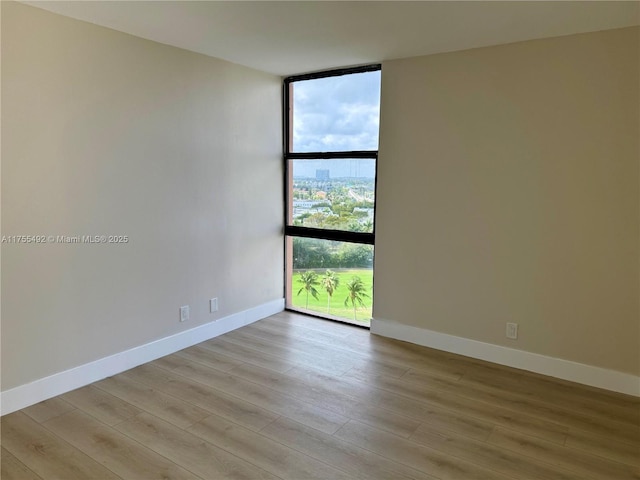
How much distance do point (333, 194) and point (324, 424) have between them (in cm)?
229

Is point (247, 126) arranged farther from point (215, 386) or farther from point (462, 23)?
point (215, 386)

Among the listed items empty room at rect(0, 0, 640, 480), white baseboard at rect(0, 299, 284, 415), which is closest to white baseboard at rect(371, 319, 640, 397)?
empty room at rect(0, 0, 640, 480)

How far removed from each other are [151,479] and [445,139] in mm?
2994

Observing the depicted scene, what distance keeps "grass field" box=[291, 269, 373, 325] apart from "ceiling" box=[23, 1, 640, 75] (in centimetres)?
198

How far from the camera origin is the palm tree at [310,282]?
4457 mm

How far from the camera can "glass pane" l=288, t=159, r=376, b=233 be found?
400cm

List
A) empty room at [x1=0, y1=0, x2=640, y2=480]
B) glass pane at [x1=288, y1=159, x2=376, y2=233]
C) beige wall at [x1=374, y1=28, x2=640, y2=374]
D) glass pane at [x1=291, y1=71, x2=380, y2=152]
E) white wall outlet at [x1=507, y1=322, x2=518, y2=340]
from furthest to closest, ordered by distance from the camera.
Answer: glass pane at [x1=288, y1=159, x2=376, y2=233]
glass pane at [x1=291, y1=71, x2=380, y2=152]
white wall outlet at [x1=507, y1=322, x2=518, y2=340]
beige wall at [x1=374, y1=28, x2=640, y2=374]
empty room at [x1=0, y1=0, x2=640, y2=480]

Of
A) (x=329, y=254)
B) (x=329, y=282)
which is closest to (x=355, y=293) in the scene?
(x=329, y=282)

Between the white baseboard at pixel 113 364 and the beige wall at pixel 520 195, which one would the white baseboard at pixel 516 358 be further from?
the white baseboard at pixel 113 364

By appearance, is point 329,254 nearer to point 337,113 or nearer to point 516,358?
point 337,113

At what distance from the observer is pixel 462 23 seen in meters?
2.69

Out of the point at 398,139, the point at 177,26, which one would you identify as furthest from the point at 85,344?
the point at 398,139

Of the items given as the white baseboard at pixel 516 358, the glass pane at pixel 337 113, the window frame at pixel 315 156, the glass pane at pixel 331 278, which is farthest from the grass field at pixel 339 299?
the glass pane at pixel 337 113

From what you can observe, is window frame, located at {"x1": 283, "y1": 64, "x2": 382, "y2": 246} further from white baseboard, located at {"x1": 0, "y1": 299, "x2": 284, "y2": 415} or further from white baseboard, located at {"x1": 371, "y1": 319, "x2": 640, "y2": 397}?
white baseboard, located at {"x1": 0, "y1": 299, "x2": 284, "y2": 415}
